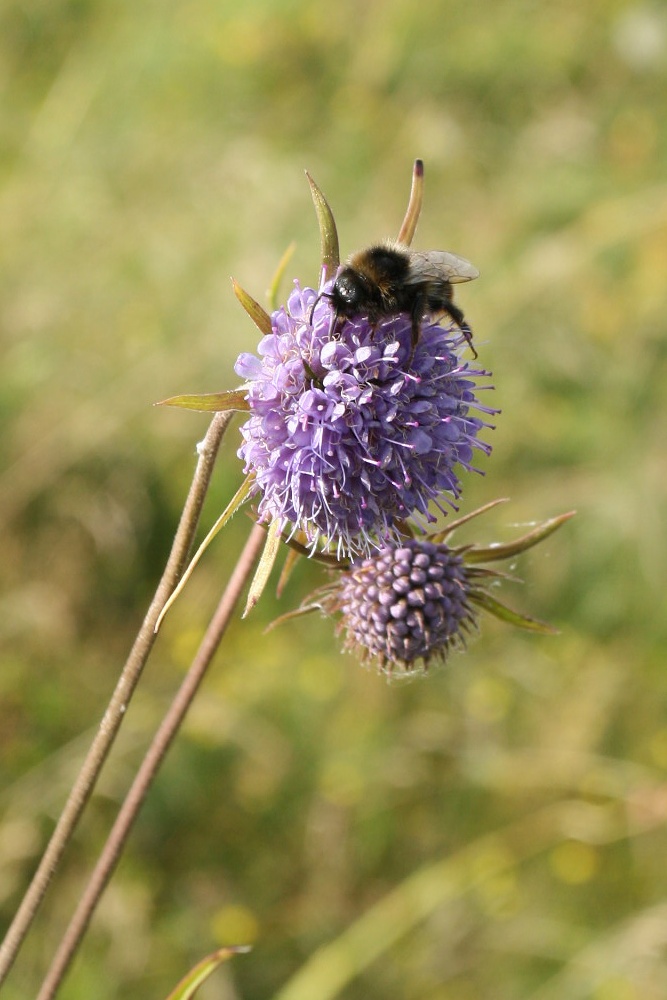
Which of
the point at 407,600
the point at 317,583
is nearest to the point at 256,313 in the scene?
the point at 407,600

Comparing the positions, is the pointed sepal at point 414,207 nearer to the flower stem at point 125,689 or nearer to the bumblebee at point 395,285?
the bumblebee at point 395,285

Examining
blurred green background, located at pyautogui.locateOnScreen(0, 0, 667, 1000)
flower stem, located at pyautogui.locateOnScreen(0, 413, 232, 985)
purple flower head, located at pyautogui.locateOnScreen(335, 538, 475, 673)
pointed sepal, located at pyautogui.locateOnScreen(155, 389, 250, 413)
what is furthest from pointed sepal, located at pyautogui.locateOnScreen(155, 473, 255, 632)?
blurred green background, located at pyautogui.locateOnScreen(0, 0, 667, 1000)

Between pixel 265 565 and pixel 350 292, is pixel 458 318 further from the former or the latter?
pixel 265 565

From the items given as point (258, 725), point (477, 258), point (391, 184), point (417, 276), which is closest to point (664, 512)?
point (477, 258)

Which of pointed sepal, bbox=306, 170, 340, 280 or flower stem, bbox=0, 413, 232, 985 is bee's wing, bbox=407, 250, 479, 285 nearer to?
pointed sepal, bbox=306, 170, 340, 280

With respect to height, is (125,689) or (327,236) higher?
(327,236)

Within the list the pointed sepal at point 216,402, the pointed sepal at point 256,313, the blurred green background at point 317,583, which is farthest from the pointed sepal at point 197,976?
the blurred green background at point 317,583
